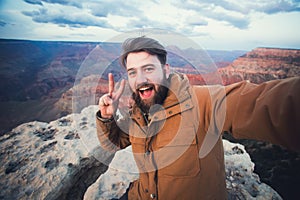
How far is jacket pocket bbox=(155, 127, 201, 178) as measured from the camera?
48.4 inches

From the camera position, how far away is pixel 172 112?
129 cm

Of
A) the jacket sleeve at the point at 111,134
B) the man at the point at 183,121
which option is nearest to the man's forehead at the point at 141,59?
the man at the point at 183,121

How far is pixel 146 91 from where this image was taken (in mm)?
1616

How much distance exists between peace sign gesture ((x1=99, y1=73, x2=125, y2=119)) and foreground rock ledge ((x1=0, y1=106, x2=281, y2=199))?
1.12m

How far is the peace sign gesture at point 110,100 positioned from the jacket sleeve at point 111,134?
0.23 feet

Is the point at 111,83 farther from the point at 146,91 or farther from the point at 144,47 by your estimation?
the point at 144,47

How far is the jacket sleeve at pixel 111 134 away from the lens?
5.21ft

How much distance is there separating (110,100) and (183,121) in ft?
2.26

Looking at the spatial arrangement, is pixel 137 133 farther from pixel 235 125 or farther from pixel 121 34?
pixel 121 34

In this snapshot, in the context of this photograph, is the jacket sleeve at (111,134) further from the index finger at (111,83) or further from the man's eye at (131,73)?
the man's eye at (131,73)

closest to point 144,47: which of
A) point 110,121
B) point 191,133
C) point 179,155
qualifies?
point 110,121

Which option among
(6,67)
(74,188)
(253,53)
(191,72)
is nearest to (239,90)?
(191,72)

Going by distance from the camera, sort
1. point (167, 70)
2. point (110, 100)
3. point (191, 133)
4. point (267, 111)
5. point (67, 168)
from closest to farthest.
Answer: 1. point (267, 111)
2. point (191, 133)
3. point (110, 100)
4. point (167, 70)
5. point (67, 168)

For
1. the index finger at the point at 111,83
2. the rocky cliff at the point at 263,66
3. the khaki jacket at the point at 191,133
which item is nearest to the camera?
the khaki jacket at the point at 191,133
